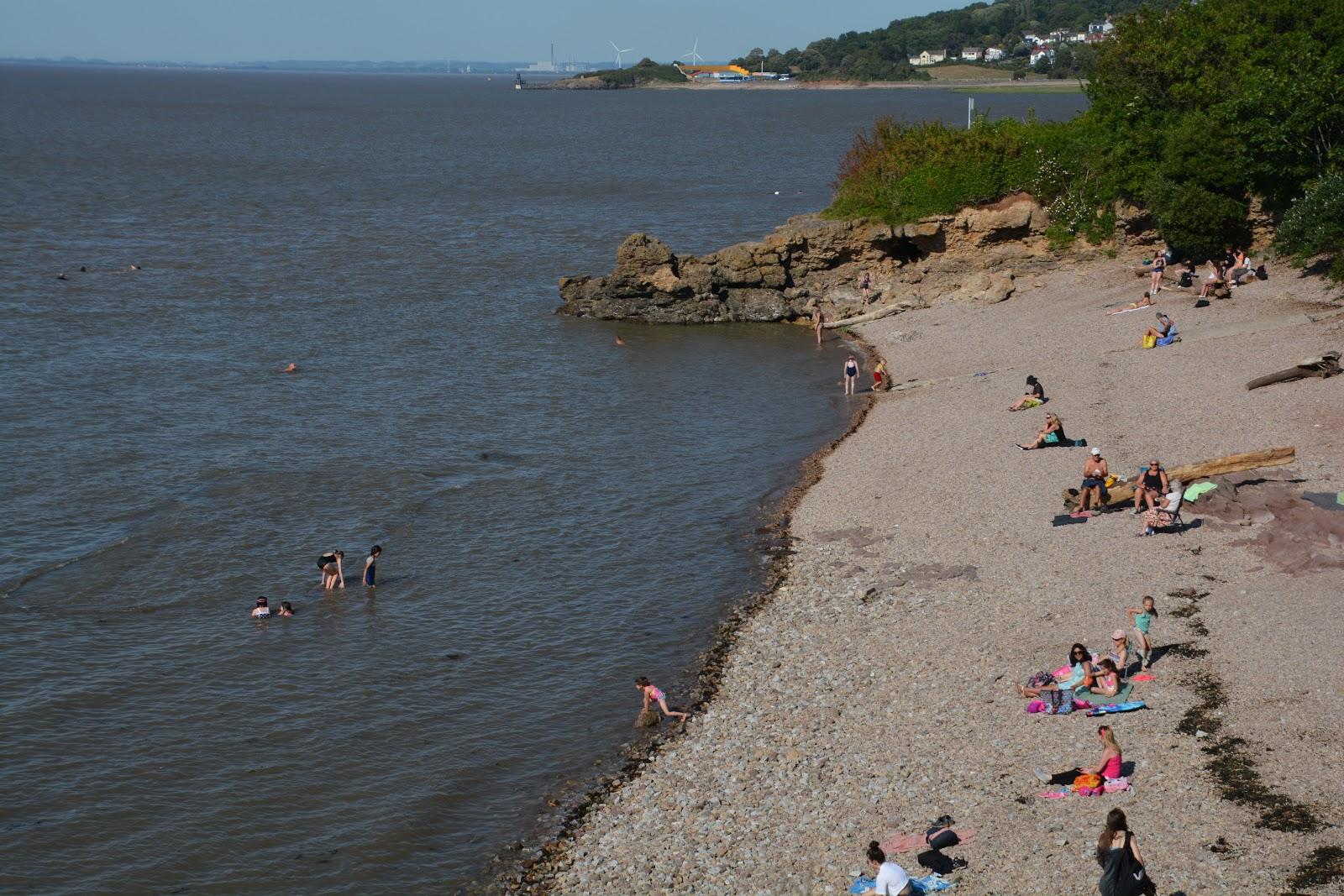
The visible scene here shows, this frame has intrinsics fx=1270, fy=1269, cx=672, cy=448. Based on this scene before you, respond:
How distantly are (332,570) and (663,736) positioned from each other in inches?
372

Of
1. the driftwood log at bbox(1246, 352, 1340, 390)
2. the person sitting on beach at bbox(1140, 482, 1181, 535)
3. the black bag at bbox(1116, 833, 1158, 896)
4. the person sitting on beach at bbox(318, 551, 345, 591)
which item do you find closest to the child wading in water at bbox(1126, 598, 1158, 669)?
the person sitting on beach at bbox(1140, 482, 1181, 535)

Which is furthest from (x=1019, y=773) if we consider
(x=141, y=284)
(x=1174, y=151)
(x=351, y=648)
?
(x=141, y=284)

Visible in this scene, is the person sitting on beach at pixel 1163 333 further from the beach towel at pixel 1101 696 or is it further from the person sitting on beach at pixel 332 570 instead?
the person sitting on beach at pixel 332 570

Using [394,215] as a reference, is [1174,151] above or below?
above

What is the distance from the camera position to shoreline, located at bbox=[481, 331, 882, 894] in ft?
56.8

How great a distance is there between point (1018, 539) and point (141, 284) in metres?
45.4

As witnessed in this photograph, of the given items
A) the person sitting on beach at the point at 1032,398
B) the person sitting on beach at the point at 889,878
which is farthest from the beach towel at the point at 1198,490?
the person sitting on beach at the point at 889,878

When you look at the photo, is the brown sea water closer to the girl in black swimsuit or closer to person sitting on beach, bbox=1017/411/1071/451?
the girl in black swimsuit

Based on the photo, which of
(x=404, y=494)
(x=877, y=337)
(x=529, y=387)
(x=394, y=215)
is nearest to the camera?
(x=404, y=494)

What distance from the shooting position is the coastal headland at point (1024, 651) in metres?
16.0

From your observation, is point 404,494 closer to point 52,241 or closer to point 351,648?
point 351,648

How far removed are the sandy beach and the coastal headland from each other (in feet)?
0.16

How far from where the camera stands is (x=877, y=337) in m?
47.1

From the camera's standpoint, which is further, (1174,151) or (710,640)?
(1174,151)
